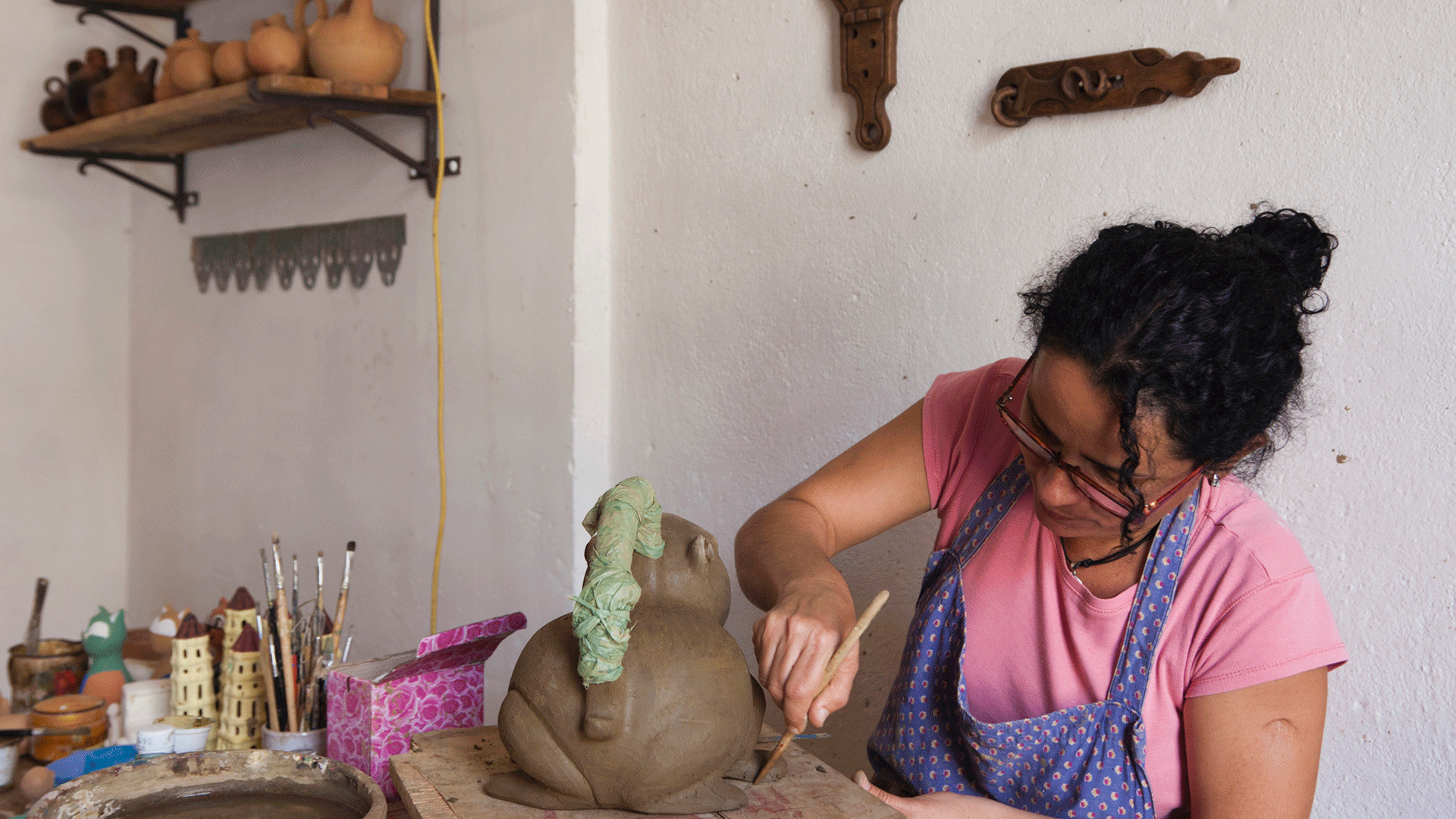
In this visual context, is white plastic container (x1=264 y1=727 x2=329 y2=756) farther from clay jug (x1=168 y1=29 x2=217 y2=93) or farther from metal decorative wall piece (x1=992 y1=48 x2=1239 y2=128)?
clay jug (x1=168 y1=29 x2=217 y2=93)

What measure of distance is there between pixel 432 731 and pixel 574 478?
82cm

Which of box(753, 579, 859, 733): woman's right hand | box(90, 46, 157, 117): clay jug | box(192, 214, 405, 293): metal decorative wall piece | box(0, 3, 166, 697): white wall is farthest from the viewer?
box(0, 3, 166, 697): white wall

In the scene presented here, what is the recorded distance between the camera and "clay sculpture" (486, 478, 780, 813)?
1.01 meters

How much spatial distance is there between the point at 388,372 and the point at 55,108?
56.4 inches

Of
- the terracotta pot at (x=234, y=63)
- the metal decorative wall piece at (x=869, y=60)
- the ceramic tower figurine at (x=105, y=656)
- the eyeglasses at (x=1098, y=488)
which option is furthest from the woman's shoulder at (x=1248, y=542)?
the terracotta pot at (x=234, y=63)

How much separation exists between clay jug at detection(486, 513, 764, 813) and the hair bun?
666mm

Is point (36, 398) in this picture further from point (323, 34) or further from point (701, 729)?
point (701, 729)

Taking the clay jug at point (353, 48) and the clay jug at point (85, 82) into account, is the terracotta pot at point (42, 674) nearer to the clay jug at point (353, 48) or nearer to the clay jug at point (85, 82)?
the clay jug at point (353, 48)

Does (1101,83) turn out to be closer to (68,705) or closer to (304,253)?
(68,705)

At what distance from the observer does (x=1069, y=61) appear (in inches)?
58.1

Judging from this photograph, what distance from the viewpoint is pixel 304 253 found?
8.98 ft

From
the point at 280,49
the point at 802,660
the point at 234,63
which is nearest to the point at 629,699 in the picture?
the point at 802,660

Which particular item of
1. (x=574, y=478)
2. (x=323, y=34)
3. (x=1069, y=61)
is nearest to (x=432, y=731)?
(x=574, y=478)

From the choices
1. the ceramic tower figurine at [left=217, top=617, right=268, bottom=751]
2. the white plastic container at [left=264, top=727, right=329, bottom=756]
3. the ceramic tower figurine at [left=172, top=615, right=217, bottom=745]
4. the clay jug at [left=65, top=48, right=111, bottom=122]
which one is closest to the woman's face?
the white plastic container at [left=264, top=727, right=329, bottom=756]
